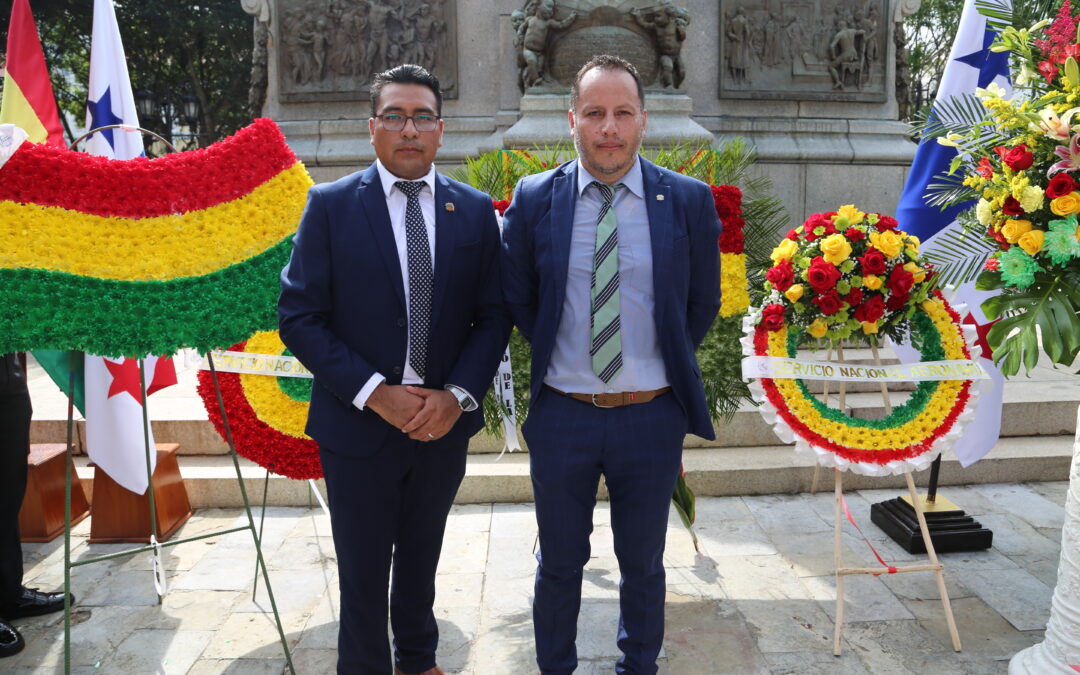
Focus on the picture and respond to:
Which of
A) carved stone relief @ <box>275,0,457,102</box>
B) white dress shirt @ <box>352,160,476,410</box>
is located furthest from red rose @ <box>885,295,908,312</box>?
carved stone relief @ <box>275,0,457,102</box>

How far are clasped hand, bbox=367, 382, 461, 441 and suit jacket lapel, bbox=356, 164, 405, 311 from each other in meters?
0.27

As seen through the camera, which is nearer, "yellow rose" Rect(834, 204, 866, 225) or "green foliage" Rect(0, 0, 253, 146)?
"yellow rose" Rect(834, 204, 866, 225)

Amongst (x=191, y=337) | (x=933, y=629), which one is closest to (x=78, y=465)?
(x=191, y=337)

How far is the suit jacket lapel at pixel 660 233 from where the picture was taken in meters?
2.55

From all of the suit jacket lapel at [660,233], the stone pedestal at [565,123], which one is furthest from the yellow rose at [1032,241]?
the stone pedestal at [565,123]

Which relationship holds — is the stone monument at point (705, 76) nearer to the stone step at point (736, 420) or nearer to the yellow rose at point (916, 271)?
the stone step at point (736, 420)

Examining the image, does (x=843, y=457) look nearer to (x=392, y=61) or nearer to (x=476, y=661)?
(x=476, y=661)

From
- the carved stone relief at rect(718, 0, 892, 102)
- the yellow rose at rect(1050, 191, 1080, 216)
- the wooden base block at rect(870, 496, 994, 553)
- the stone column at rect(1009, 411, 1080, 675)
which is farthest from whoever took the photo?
the carved stone relief at rect(718, 0, 892, 102)

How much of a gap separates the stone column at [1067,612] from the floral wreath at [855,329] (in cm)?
54

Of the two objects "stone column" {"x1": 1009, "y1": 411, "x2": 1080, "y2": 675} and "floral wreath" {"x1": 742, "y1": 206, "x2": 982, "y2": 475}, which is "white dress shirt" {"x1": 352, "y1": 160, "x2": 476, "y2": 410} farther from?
"stone column" {"x1": 1009, "y1": 411, "x2": 1080, "y2": 675}

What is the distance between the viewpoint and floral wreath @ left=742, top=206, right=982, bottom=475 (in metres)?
3.33

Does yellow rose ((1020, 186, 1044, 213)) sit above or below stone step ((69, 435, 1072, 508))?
above

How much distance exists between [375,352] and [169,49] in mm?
22668

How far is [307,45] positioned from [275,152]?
224 inches
